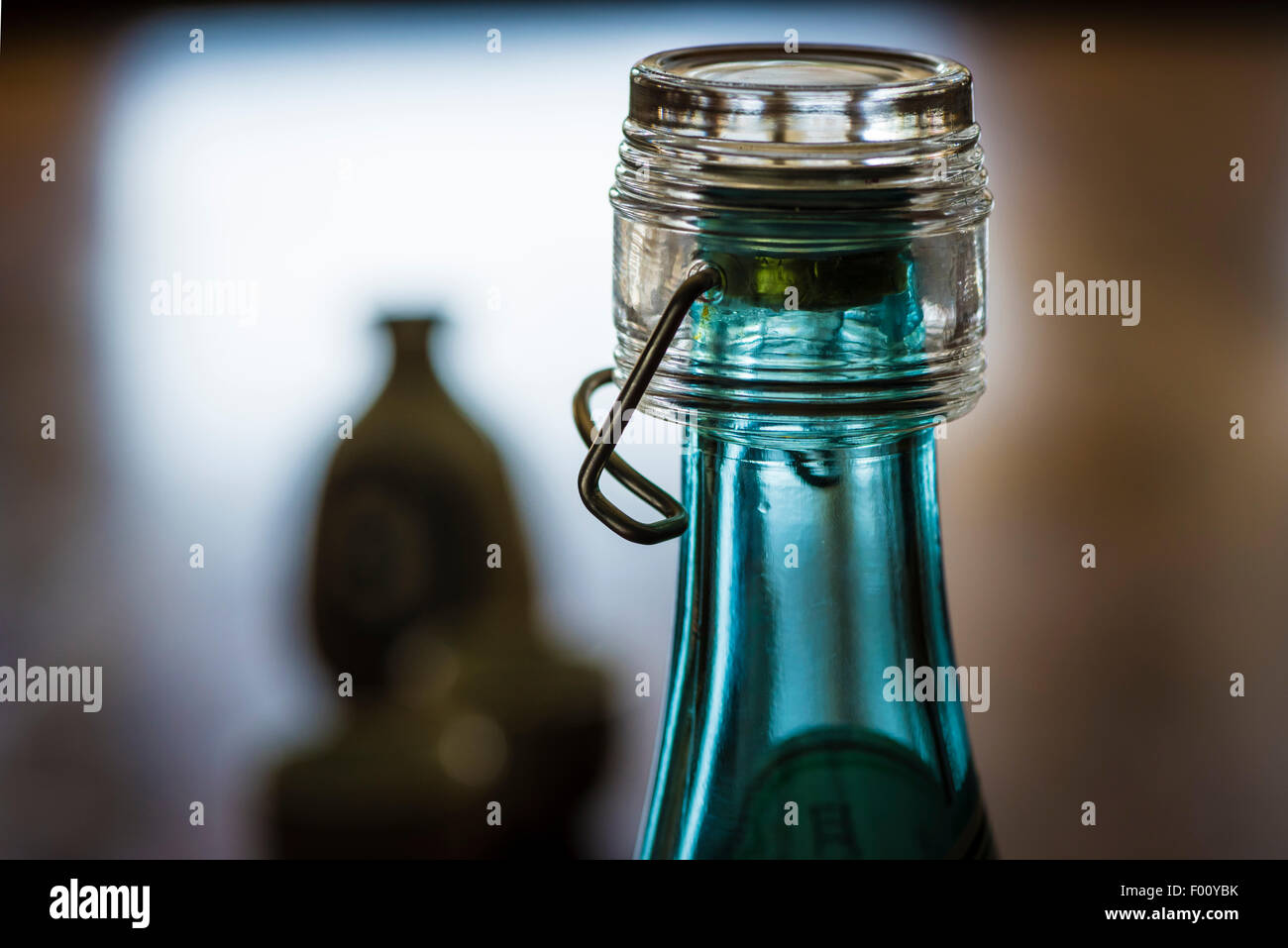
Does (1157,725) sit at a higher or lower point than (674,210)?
lower

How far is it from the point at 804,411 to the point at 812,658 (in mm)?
67

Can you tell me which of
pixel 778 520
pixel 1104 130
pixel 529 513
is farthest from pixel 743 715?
pixel 1104 130

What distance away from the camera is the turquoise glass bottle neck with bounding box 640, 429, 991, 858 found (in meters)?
0.32

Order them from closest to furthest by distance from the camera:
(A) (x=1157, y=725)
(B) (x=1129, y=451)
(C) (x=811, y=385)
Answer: (C) (x=811, y=385), (A) (x=1157, y=725), (B) (x=1129, y=451)

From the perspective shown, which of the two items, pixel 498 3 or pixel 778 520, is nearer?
pixel 778 520

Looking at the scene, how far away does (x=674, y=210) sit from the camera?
0.29m

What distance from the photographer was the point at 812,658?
324 millimetres

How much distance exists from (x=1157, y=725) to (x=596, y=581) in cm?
34

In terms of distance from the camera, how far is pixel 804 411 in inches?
11.4

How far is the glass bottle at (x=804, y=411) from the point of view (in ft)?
0.93

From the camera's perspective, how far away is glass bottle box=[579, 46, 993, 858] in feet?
0.93

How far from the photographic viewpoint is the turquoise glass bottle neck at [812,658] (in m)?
0.32
